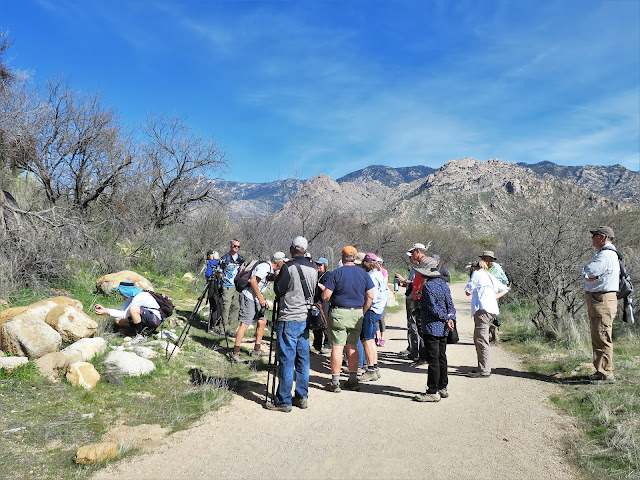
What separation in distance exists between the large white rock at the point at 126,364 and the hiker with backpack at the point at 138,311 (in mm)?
1105

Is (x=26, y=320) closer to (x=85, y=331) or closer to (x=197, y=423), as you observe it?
(x=85, y=331)

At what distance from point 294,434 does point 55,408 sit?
2758 mm

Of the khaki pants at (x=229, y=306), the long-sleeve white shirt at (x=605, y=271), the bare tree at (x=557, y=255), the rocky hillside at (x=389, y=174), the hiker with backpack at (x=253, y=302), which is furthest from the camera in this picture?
the rocky hillside at (x=389, y=174)

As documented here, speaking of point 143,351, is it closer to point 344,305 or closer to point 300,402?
point 300,402

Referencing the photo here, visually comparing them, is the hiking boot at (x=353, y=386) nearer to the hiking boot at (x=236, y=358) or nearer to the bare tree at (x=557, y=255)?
the hiking boot at (x=236, y=358)

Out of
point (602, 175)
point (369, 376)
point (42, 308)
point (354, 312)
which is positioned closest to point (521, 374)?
point (369, 376)

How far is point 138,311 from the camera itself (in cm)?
721

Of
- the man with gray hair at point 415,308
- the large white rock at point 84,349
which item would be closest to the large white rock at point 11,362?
the large white rock at point 84,349

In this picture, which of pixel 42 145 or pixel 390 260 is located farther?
pixel 390 260

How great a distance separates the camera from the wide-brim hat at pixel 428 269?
5957mm

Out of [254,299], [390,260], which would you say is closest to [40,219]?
[254,299]

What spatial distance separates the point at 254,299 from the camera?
736cm

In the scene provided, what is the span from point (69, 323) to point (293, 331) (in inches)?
141

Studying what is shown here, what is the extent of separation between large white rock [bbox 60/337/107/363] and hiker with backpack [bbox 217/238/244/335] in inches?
102
